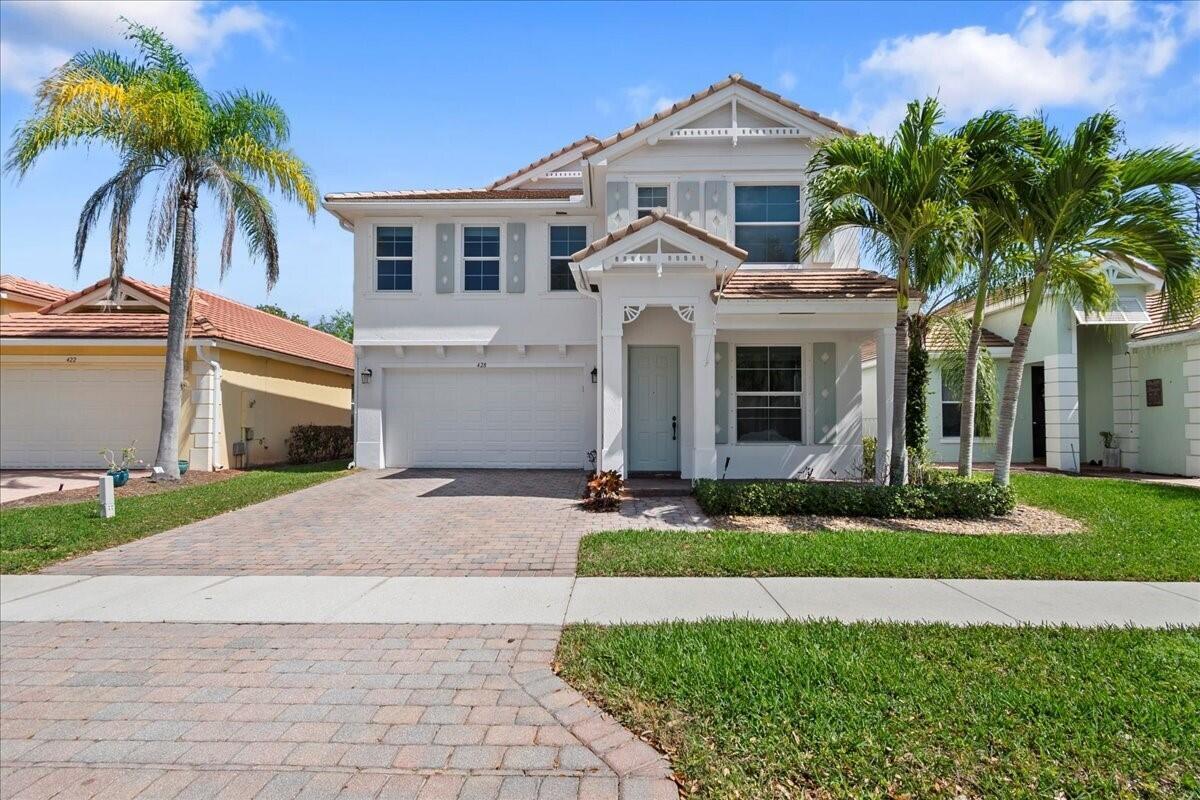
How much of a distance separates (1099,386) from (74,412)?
25.9 m

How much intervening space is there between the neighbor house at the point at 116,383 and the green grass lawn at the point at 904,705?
45.5 feet

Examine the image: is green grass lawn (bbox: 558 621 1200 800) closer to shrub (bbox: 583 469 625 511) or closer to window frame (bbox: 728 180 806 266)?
shrub (bbox: 583 469 625 511)

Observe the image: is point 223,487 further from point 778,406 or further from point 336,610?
point 778,406

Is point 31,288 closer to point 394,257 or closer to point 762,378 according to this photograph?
point 394,257

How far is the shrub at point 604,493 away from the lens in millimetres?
9773

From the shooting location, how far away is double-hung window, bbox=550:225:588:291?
14.9 m

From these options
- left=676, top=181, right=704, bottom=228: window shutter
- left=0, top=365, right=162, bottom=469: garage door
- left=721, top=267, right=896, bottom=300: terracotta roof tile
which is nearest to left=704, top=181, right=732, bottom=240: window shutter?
left=676, top=181, right=704, bottom=228: window shutter

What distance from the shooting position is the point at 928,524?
8719 millimetres

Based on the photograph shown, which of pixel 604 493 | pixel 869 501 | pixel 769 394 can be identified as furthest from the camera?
pixel 769 394

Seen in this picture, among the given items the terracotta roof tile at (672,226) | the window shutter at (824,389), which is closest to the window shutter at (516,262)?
the terracotta roof tile at (672,226)

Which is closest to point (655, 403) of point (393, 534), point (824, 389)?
point (824, 389)

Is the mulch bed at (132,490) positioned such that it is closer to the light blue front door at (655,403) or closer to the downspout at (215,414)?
the downspout at (215,414)

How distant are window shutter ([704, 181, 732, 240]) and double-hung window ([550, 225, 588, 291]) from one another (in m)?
3.14

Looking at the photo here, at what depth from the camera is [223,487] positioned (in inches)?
476
